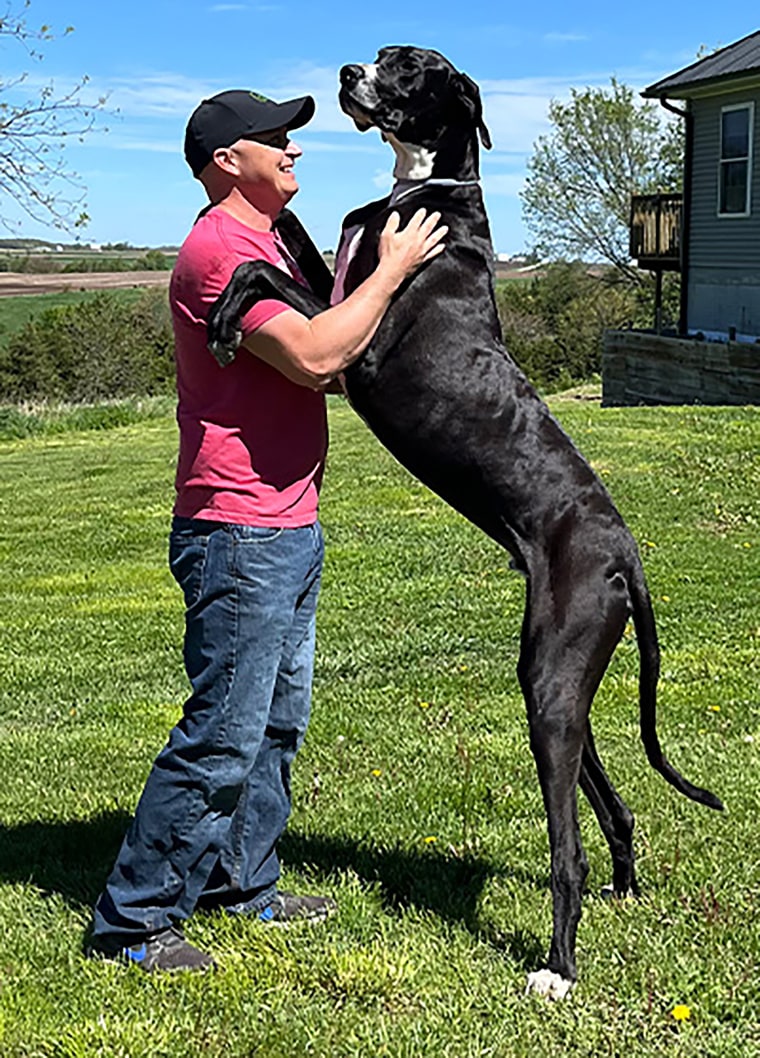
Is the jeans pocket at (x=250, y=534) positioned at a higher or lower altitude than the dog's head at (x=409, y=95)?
lower

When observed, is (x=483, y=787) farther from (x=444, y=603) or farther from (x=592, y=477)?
(x=444, y=603)

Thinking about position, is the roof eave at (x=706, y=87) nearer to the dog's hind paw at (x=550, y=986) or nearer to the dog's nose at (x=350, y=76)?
the dog's nose at (x=350, y=76)

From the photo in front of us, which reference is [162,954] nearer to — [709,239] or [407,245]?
[407,245]

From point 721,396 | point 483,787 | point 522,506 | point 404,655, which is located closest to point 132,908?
point 522,506

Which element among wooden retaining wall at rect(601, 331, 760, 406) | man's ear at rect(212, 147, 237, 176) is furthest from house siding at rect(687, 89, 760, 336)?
man's ear at rect(212, 147, 237, 176)

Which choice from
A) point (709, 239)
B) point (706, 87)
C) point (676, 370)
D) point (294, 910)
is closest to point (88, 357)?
point (709, 239)

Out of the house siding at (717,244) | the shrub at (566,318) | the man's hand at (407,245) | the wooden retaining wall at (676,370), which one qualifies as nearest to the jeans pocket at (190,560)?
the man's hand at (407,245)

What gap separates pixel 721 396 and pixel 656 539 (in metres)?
10.3

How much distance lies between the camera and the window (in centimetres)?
2250

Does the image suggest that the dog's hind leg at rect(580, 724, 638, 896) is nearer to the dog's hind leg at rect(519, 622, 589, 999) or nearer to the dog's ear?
the dog's hind leg at rect(519, 622, 589, 999)

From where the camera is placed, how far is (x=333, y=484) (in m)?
13.3

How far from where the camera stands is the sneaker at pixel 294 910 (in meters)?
4.00

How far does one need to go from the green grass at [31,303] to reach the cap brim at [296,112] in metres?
53.1

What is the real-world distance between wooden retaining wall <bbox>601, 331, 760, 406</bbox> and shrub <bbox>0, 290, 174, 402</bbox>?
23754 millimetres
